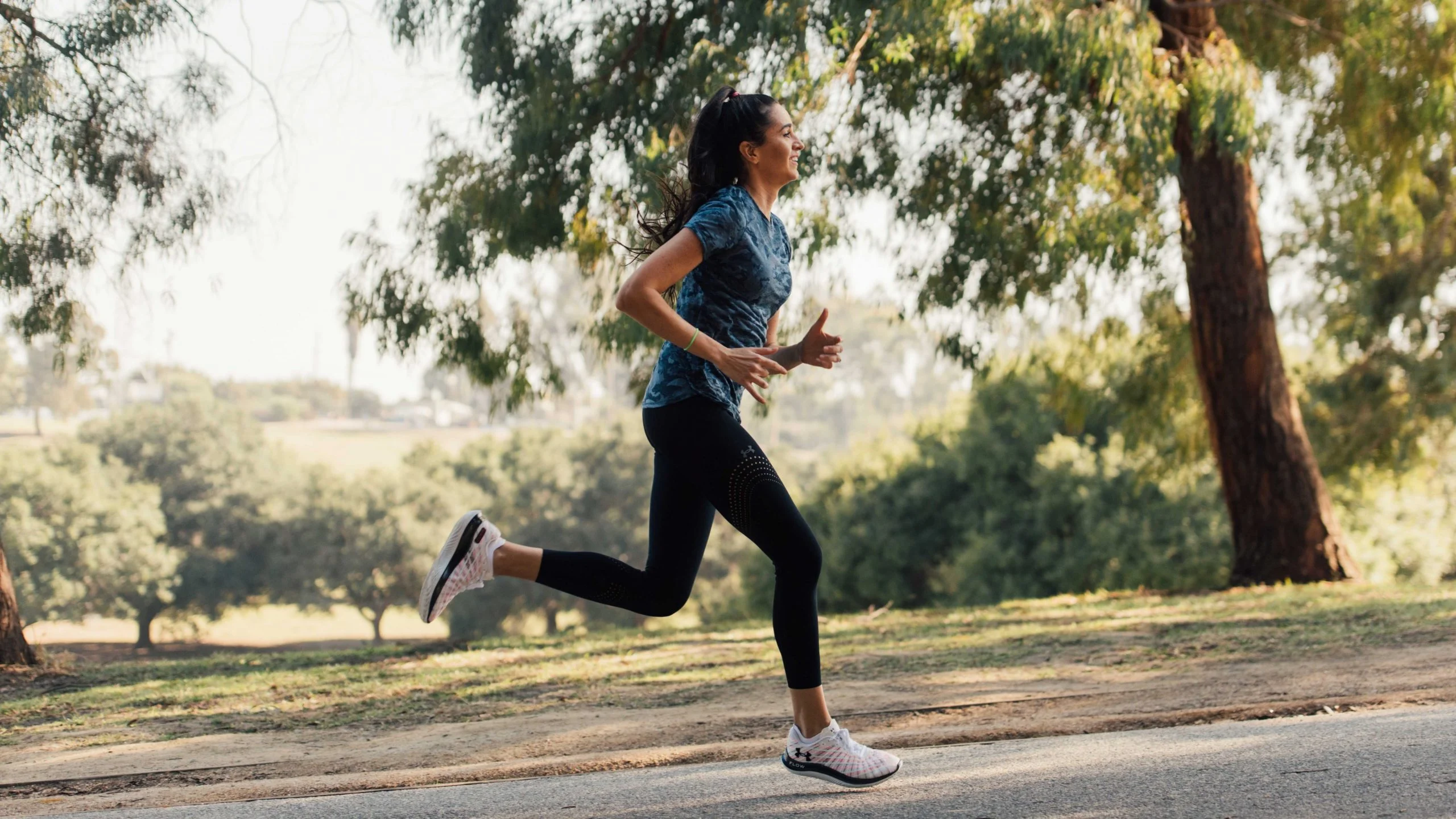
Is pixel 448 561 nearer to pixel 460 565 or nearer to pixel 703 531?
pixel 460 565

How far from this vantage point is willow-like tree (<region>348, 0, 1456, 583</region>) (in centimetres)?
968

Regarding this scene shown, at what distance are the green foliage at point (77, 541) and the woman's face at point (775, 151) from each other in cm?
3896

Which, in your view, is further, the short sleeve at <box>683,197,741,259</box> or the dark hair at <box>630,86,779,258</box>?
the dark hair at <box>630,86,779,258</box>

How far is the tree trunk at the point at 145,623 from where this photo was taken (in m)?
41.7

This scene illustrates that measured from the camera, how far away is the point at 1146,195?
32.9ft

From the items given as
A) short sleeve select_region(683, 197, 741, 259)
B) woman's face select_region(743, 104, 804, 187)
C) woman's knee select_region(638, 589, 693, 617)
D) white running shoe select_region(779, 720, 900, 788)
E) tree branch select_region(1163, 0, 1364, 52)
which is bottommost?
white running shoe select_region(779, 720, 900, 788)

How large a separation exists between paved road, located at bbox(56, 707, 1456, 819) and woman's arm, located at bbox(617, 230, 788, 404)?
3.72ft

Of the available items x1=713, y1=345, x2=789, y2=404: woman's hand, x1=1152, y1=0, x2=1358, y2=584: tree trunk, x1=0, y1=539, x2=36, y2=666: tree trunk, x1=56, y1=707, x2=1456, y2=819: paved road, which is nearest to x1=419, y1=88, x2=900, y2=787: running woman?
x1=713, y1=345, x2=789, y2=404: woman's hand

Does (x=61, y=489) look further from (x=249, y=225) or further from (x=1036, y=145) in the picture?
(x=1036, y=145)

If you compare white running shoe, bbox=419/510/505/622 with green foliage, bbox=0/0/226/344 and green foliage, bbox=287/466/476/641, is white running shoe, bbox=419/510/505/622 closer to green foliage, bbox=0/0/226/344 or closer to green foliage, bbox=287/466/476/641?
green foliage, bbox=0/0/226/344

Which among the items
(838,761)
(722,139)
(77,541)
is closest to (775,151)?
(722,139)

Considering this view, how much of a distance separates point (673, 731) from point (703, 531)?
1369 mm

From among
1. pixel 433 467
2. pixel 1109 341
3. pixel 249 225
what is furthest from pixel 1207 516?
pixel 433 467

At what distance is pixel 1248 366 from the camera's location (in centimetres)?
1084
